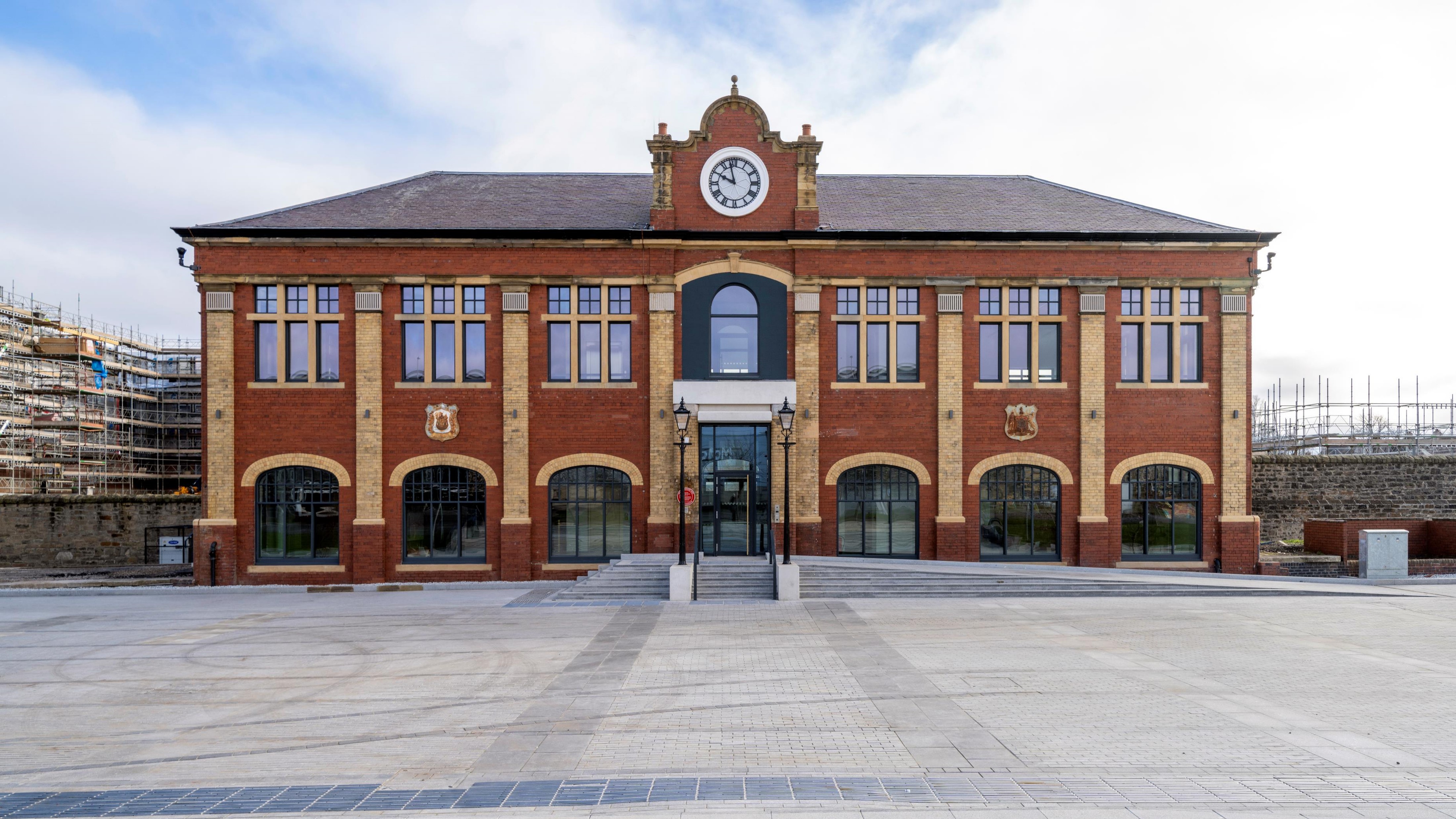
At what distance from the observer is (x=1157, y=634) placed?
13672 millimetres

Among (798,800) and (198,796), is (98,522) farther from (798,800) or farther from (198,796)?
(798,800)

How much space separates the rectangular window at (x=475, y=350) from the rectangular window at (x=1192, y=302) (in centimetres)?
1923

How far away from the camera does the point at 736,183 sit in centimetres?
2105

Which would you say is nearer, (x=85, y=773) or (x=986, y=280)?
(x=85, y=773)

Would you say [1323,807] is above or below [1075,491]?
below

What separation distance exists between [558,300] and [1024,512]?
13996mm

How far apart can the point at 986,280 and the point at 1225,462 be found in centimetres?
817

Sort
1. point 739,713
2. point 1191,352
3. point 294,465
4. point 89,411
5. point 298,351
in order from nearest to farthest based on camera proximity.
Result: point 739,713 < point 294,465 < point 298,351 < point 1191,352 < point 89,411

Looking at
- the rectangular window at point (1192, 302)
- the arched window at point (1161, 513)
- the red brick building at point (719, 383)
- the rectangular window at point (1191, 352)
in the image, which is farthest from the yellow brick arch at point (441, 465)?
the rectangular window at point (1192, 302)

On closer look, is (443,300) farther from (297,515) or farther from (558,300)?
(297,515)

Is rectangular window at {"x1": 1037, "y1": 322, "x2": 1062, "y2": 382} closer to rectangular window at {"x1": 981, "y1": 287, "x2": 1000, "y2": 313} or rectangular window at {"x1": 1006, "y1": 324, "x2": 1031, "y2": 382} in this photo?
rectangular window at {"x1": 1006, "y1": 324, "x2": 1031, "y2": 382}

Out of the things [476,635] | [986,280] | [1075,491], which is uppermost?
[986,280]

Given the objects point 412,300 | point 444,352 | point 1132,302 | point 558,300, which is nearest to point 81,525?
point 412,300

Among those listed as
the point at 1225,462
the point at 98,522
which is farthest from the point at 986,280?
the point at 98,522
